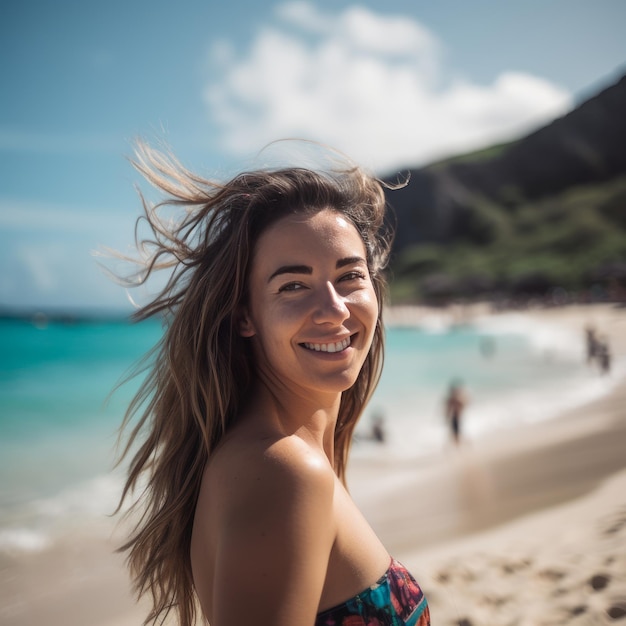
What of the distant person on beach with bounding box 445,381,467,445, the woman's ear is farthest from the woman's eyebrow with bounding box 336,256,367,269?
the distant person on beach with bounding box 445,381,467,445

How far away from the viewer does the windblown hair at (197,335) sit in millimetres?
2008

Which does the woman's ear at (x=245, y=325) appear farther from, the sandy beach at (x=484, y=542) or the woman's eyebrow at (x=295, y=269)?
the sandy beach at (x=484, y=542)

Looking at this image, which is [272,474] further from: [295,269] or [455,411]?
[455,411]

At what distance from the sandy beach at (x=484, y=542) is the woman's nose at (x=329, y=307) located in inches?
117

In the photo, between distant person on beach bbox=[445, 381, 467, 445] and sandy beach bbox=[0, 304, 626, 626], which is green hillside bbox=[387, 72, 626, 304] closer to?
distant person on beach bbox=[445, 381, 467, 445]

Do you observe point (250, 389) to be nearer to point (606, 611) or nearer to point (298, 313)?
point (298, 313)

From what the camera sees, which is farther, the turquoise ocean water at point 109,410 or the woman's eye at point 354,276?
the turquoise ocean water at point 109,410

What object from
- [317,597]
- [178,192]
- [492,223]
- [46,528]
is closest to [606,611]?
[317,597]

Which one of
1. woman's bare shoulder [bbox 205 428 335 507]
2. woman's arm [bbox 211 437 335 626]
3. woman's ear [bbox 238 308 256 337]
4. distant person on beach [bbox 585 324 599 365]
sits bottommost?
woman's arm [bbox 211 437 335 626]

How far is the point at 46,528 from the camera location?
26.6ft

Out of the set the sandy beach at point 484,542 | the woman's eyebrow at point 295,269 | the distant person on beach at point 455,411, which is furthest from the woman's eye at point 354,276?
the distant person on beach at point 455,411

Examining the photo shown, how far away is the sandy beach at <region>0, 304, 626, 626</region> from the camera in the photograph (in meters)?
4.17

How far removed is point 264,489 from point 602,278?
70.4 metres

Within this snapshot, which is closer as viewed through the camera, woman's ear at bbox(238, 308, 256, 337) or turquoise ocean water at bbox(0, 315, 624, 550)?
woman's ear at bbox(238, 308, 256, 337)
